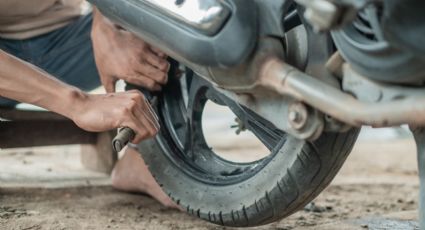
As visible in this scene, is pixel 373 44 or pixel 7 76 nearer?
pixel 373 44

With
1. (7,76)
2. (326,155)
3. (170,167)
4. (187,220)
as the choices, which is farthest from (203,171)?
(7,76)

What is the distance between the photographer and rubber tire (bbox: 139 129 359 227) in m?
1.57

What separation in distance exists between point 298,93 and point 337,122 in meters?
0.12

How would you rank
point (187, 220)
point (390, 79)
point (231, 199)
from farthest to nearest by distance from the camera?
point (187, 220)
point (231, 199)
point (390, 79)

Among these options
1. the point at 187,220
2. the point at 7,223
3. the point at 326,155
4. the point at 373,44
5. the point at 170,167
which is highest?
the point at 373,44

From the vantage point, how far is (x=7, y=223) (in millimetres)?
1934

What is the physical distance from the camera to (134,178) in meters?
2.38

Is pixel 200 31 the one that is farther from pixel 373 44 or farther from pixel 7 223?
pixel 7 223

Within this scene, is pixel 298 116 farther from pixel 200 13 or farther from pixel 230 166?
pixel 230 166

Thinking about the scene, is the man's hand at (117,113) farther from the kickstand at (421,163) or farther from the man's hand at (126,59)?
the kickstand at (421,163)

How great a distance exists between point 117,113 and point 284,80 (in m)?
0.52

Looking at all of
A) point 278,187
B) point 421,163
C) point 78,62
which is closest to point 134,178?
point 78,62

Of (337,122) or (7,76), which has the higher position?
(337,122)

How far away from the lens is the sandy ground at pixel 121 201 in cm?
200
